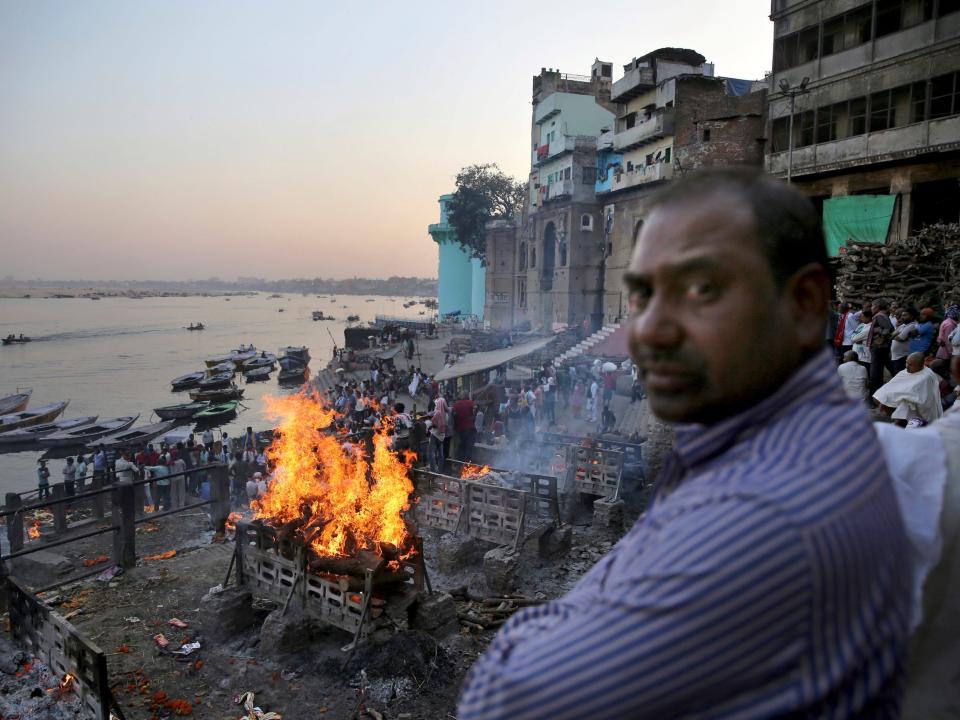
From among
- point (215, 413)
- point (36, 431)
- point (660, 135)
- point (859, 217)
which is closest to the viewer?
point (859, 217)

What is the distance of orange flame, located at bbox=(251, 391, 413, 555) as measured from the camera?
27.3 feet

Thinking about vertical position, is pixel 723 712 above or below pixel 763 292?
below

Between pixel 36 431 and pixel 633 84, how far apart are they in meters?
41.1

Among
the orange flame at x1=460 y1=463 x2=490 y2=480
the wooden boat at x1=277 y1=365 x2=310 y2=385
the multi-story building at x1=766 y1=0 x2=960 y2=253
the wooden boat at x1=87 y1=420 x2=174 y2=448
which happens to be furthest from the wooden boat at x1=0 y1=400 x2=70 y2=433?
the multi-story building at x1=766 y1=0 x2=960 y2=253

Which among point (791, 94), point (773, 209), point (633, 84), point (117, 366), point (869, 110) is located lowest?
point (117, 366)

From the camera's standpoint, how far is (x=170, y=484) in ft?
57.4

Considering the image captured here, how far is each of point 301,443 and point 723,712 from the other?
36.8 ft

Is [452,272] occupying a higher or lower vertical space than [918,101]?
lower

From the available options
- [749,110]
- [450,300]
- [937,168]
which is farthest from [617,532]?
[450,300]

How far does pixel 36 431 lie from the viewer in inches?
1515

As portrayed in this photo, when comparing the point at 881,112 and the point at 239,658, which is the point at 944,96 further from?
the point at 239,658

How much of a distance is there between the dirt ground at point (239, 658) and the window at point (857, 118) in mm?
19497

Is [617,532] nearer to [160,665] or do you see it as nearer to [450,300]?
[160,665]

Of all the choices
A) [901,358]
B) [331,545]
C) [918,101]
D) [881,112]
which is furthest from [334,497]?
[881,112]
